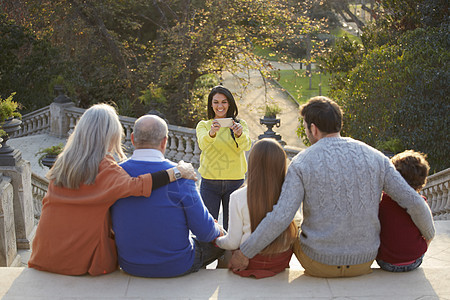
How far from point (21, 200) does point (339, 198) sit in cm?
396

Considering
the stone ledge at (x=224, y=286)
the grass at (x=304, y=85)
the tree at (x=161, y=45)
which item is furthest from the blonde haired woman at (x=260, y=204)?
the grass at (x=304, y=85)

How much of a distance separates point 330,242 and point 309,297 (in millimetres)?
388

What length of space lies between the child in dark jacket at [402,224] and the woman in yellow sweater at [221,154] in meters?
1.63

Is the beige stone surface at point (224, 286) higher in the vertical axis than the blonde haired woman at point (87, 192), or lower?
lower

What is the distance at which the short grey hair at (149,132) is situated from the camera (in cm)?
359

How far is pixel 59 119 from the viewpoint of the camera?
1325 cm

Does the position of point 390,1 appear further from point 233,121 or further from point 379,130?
point 233,121

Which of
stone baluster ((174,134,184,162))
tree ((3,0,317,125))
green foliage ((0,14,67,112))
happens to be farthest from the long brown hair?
green foliage ((0,14,67,112))

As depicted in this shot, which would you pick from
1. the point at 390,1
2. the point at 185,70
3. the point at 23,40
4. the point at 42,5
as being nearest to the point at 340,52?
the point at 390,1

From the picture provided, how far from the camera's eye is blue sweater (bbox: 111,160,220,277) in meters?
3.57

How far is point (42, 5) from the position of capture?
45.2 ft

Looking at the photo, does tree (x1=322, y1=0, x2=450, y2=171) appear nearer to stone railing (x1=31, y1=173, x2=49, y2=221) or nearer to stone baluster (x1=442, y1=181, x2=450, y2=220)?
stone baluster (x1=442, y1=181, x2=450, y2=220)

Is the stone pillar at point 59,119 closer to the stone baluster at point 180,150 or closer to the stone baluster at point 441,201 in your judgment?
the stone baluster at point 180,150

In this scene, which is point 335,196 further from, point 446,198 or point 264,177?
point 446,198
